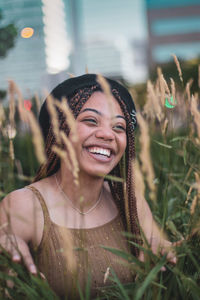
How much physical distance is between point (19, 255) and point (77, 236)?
42 centimetres

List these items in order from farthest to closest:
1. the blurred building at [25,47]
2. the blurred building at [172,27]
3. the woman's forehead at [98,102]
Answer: the blurred building at [172,27], the blurred building at [25,47], the woman's forehead at [98,102]

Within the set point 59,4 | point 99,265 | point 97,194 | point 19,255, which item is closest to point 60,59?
point 59,4

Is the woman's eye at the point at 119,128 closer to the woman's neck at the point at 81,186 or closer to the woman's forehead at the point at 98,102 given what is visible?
the woman's forehead at the point at 98,102

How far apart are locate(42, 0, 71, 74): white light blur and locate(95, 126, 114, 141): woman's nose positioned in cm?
116

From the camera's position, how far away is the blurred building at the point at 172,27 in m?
58.2

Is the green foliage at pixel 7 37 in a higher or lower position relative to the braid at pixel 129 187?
higher


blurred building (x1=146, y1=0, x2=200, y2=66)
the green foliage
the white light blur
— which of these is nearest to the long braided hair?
the white light blur

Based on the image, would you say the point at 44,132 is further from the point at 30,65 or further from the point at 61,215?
the point at 30,65

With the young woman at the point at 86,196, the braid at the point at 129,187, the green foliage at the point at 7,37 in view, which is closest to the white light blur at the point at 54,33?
the green foliage at the point at 7,37

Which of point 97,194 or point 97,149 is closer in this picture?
point 97,149

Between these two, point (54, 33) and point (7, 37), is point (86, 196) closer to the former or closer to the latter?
point (54, 33)

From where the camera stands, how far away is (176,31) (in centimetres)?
6003

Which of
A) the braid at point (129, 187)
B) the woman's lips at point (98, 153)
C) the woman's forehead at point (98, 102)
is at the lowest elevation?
the braid at point (129, 187)

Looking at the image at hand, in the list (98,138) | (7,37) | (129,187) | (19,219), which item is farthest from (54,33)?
(19,219)
